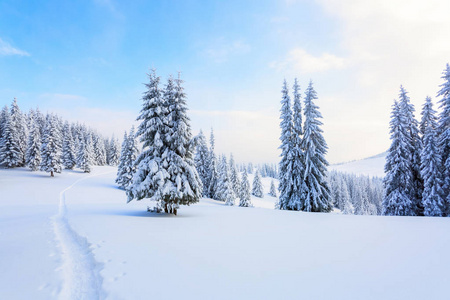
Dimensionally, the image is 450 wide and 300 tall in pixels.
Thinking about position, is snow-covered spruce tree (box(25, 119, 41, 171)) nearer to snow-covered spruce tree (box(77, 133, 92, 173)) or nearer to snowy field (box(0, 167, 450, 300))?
snow-covered spruce tree (box(77, 133, 92, 173))

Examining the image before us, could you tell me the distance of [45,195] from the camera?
3291cm

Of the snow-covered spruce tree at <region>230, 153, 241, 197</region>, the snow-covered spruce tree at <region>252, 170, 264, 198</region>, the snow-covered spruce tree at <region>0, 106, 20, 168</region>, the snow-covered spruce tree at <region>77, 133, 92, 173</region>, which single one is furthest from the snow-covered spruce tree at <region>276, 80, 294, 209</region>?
the snow-covered spruce tree at <region>0, 106, 20, 168</region>

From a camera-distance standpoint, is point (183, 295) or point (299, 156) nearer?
point (183, 295)

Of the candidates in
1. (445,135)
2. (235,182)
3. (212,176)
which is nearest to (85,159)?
(212,176)

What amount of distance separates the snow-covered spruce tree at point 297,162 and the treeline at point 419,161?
933 cm

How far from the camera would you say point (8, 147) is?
169ft

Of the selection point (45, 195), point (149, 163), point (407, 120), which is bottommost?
point (45, 195)

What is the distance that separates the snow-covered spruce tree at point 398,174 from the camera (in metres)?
23.5

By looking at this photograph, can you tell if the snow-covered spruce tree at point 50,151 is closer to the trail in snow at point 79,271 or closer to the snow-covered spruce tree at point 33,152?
the snow-covered spruce tree at point 33,152

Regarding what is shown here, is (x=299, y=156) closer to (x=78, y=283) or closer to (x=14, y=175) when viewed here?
(x=78, y=283)

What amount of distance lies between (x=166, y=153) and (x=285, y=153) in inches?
584

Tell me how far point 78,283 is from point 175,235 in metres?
4.81

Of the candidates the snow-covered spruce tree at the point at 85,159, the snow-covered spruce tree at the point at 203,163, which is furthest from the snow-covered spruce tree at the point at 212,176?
the snow-covered spruce tree at the point at 85,159

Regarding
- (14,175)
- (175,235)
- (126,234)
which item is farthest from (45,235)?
(14,175)
